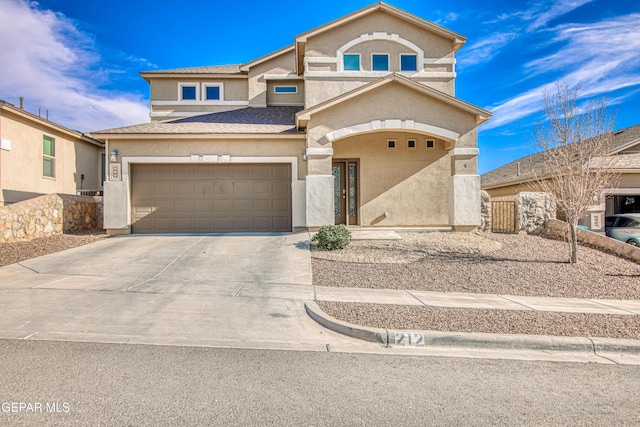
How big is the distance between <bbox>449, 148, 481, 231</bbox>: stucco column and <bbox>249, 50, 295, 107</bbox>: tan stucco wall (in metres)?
9.26

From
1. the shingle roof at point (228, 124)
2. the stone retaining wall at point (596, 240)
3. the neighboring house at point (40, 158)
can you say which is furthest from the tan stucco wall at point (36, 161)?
the stone retaining wall at point (596, 240)

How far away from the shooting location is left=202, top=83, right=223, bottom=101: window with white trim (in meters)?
18.1

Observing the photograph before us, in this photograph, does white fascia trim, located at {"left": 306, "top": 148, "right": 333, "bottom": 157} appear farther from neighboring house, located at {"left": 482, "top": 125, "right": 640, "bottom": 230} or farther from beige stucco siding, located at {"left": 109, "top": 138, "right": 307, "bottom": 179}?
neighboring house, located at {"left": 482, "top": 125, "right": 640, "bottom": 230}

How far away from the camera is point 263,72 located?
18078 millimetres

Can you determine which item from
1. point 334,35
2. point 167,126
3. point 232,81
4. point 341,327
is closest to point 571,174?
point 341,327

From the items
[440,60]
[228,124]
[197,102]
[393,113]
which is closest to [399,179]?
[393,113]

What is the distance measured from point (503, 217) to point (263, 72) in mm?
12316

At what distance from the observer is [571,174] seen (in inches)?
384

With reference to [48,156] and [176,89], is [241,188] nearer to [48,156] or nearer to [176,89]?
[176,89]

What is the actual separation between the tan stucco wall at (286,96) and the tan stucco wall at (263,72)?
Result: 0.34 meters

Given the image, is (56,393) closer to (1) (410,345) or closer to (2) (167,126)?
(1) (410,345)

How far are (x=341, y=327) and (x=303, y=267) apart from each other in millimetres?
3832

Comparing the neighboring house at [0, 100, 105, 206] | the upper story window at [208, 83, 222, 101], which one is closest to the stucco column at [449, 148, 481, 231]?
the upper story window at [208, 83, 222, 101]

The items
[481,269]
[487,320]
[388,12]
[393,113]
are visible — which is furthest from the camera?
[388,12]
